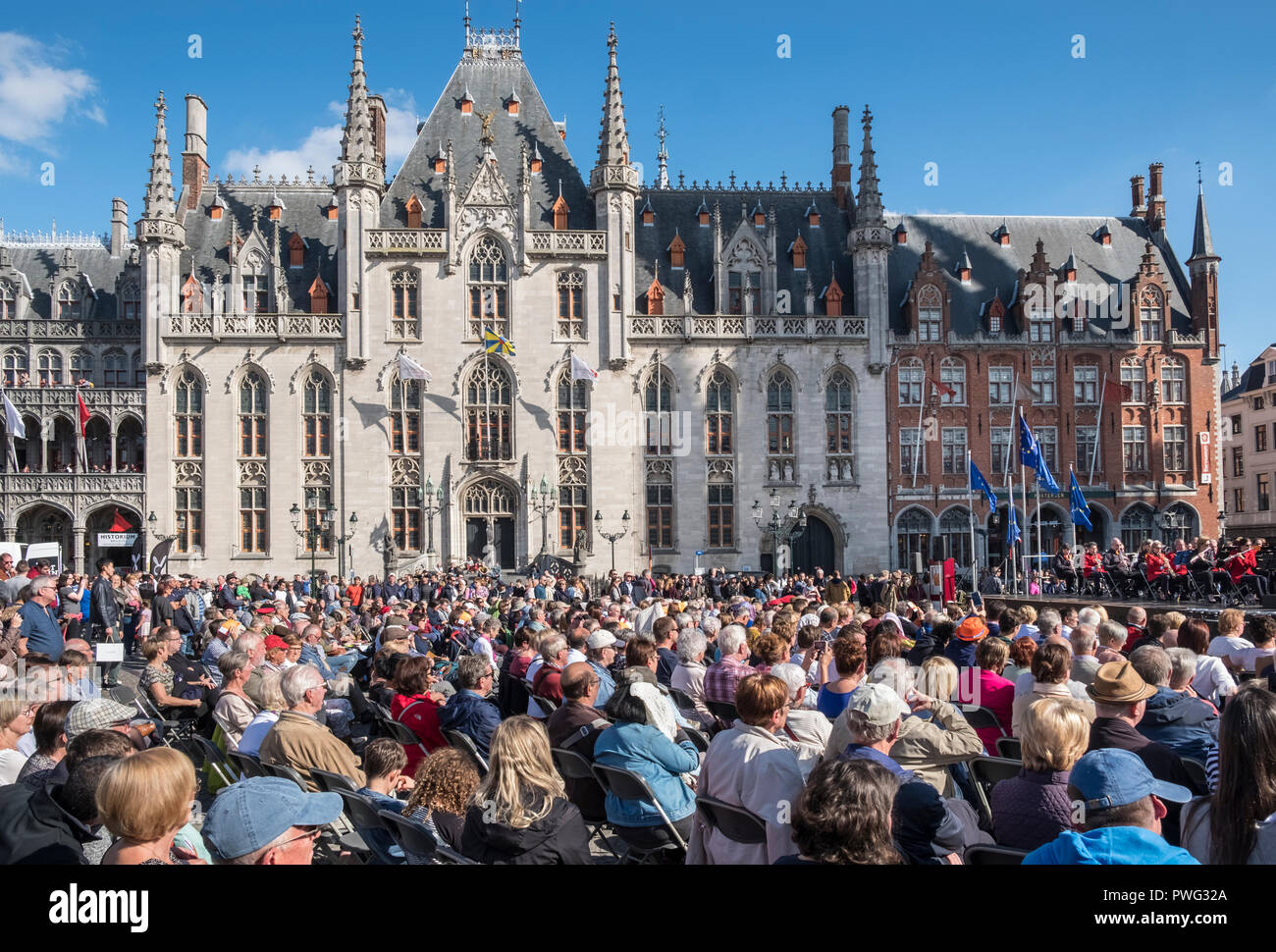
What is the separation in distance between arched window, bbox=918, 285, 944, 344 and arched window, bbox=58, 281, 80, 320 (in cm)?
3341

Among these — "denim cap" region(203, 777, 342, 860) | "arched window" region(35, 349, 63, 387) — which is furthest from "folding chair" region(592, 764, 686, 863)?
"arched window" region(35, 349, 63, 387)

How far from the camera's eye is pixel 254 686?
30.4 ft

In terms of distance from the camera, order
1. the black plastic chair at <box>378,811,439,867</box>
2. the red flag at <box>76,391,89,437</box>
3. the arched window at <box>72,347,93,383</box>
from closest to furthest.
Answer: the black plastic chair at <box>378,811,439,867</box>
the red flag at <box>76,391,89,437</box>
the arched window at <box>72,347,93,383</box>

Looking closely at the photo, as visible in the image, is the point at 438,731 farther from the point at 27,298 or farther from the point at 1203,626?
the point at 27,298

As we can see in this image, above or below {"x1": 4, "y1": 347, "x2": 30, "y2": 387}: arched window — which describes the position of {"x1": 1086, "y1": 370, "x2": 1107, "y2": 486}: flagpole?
below

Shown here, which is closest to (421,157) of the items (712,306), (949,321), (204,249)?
(204,249)

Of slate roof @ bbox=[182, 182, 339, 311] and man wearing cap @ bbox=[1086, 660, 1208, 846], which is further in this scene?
slate roof @ bbox=[182, 182, 339, 311]

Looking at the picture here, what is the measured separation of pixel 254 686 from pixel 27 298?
1488 inches

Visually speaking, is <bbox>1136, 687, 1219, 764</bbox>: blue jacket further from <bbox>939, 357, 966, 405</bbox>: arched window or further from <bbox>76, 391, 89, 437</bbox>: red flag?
<bbox>76, 391, 89, 437</bbox>: red flag

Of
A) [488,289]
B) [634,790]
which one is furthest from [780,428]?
[634,790]

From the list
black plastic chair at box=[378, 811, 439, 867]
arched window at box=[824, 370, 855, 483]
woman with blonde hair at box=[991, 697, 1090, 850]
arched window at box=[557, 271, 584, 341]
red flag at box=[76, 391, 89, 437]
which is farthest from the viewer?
arched window at box=[824, 370, 855, 483]

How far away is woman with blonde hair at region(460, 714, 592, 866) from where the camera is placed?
4574 mm

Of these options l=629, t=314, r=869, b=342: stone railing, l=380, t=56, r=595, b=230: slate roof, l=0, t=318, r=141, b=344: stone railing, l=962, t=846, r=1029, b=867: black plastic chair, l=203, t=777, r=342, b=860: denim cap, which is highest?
l=380, t=56, r=595, b=230: slate roof

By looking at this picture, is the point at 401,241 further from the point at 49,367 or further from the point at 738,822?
the point at 738,822
